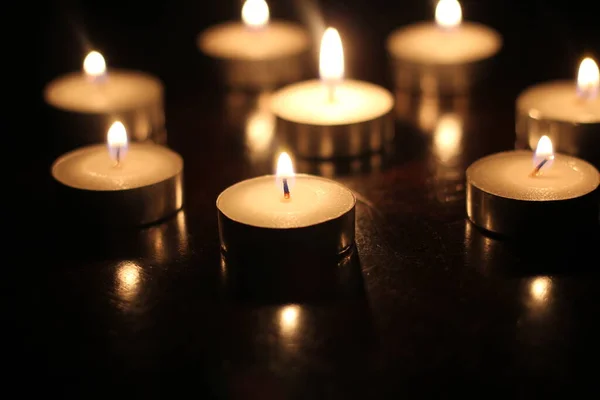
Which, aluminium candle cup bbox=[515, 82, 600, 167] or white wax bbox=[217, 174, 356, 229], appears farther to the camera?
aluminium candle cup bbox=[515, 82, 600, 167]

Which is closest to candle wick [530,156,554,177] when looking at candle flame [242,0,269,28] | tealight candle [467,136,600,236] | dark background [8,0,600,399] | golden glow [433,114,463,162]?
tealight candle [467,136,600,236]

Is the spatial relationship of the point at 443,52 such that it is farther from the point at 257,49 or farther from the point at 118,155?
the point at 118,155

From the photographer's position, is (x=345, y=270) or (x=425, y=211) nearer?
(x=345, y=270)

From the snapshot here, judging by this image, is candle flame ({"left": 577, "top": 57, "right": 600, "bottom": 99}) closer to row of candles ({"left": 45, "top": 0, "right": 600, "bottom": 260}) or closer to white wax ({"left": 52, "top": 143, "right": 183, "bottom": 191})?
row of candles ({"left": 45, "top": 0, "right": 600, "bottom": 260})

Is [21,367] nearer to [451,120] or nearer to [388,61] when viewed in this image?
[451,120]

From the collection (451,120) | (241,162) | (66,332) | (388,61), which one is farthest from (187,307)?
(388,61)

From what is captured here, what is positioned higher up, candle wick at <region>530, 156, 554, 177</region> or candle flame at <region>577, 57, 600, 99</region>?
candle flame at <region>577, 57, 600, 99</region>
